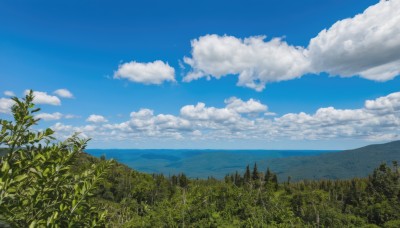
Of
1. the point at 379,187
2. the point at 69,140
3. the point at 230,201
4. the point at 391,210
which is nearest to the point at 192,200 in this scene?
the point at 230,201

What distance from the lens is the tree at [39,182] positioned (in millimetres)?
3293

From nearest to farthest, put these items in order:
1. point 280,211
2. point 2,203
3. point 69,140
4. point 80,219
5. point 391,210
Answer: point 2,203, point 80,219, point 69,140, point 280,211, point 391,210

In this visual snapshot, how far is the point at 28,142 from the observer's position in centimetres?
354

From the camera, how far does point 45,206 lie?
345cm

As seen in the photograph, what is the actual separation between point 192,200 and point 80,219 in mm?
15887

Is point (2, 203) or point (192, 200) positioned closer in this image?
point (2, 203)

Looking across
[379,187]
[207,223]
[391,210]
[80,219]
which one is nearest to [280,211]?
[207,223]

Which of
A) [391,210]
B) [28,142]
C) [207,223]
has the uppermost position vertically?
[28,142]

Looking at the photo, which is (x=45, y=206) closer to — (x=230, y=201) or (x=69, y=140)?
(x=69, y=140)

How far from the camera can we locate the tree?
3.29 metres

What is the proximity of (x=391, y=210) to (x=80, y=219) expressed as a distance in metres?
62.2

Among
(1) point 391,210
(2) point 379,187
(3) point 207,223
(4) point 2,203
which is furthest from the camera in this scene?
(2) point 379,187

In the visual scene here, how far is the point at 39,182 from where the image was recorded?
137 inches

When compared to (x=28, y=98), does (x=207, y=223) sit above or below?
below
